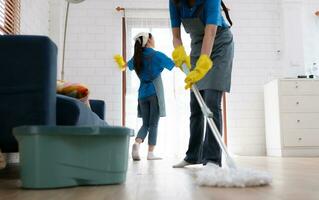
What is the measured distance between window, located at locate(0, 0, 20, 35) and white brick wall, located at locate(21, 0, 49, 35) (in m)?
0.18

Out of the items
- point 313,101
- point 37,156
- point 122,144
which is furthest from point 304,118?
point 37,156

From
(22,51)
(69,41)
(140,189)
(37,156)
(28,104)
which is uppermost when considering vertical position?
(69,41)

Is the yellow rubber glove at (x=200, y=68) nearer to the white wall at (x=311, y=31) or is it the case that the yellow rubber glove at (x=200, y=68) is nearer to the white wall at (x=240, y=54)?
the white wall at (x=240, y=54)

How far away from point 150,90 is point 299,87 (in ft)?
6.26

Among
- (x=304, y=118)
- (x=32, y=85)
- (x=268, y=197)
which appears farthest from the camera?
(x=304, y=118)

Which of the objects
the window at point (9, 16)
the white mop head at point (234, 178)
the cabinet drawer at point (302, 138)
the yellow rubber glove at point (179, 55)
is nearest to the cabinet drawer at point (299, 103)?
the cabinet drawer at point (302, 138)

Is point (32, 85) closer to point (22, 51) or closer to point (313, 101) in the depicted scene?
point (22, 51)

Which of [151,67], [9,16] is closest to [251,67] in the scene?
[151,67]

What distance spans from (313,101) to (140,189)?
11.9ft

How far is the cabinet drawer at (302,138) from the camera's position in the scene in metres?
4.29

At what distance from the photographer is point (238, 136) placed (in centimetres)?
482

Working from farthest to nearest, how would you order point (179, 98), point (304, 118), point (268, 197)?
1. point (179, 98)
2. point (304, 118)
3. point (268, 197)

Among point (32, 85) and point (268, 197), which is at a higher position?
point (32, 85)

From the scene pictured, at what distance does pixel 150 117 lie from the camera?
3.48 m
